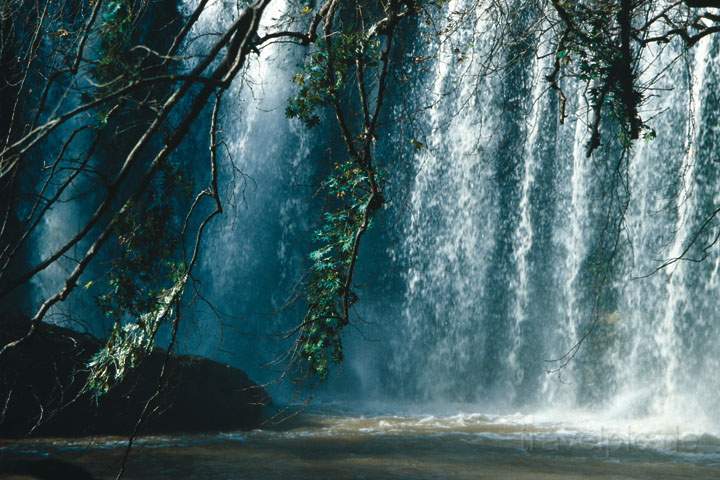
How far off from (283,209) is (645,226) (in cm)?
783

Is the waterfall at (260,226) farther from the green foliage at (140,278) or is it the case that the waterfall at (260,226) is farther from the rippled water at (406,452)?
the green foliage at (140,278)

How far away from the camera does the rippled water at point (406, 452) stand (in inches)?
352

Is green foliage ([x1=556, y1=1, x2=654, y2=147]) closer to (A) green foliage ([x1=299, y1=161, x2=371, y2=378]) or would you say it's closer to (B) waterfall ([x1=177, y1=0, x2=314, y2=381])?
(A) green foliage ([x1=299, y1=161, x2=371, y2=378])

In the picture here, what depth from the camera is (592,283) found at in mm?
15555

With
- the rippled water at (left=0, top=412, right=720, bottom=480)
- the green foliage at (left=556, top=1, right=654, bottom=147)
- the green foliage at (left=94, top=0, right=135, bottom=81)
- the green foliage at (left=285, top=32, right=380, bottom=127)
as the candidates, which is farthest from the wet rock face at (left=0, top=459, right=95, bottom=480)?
the green foliage at (left=94, top=0, right=135, bottom=81)

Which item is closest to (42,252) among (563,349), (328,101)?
(563,349)

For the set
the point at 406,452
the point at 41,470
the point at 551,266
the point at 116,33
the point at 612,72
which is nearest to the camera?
the point at 116,33

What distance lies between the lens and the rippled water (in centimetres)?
894

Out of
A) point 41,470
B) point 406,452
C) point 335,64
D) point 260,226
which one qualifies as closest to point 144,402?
point 41,470

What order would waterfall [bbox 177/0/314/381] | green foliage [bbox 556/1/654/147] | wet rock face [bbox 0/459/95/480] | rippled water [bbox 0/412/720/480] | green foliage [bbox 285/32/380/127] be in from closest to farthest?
green foliage [bbox 285/32/380/127] < green foliage [bbox 556/1/654/147] < wet rock face [bbox 0/459/95/480] < rippled water [bbox 0/412/720/480] < waterfall [bbox 177/0/314/381]

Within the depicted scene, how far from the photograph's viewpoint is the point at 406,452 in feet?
33.1

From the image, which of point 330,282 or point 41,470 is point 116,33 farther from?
point 41,470

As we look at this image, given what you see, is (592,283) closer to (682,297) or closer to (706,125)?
(682,297)

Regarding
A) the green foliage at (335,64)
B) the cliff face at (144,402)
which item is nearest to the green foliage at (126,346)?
the green foliage at (335,64)
